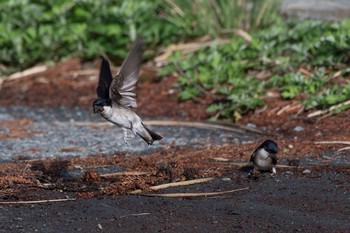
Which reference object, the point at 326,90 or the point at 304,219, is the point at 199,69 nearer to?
the point at 326,90

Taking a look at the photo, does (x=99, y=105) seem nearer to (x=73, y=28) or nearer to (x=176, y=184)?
(x=176, y=184)

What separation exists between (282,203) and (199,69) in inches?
185

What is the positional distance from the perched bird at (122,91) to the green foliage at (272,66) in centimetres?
269

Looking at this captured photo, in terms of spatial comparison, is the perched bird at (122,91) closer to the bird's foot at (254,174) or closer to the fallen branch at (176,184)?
the fallen branch at (176,184)

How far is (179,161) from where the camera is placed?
748 cm

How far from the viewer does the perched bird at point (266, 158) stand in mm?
6727

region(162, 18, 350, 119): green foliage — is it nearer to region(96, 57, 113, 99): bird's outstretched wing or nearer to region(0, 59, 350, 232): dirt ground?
region(0, 59, 350, 232): dirt ground

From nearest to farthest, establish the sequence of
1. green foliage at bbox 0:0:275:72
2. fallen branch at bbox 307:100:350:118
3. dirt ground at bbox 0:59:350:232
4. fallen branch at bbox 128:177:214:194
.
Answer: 1. dirt ground at bbox 0:59:350:232
2. fallen branch at bbox 128:177:214:194
3. fallen branch at bbox 307:100:350:118
4. green foliage at bbox 0:0:275:72

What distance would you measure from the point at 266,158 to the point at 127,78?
1.26 metres

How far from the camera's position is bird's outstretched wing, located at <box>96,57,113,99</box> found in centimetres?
676

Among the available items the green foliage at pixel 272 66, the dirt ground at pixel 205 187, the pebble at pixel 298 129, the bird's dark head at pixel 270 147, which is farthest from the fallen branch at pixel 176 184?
the green foliage at pixel 272 66

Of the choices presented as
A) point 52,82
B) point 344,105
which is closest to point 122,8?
point 52,82

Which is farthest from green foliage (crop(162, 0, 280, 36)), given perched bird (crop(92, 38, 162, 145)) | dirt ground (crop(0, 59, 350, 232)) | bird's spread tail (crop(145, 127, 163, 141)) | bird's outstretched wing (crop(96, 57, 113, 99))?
bird's outstretched wing (crop(96, 57, 113, 99))

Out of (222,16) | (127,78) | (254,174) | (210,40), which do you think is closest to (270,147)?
(254,174)
